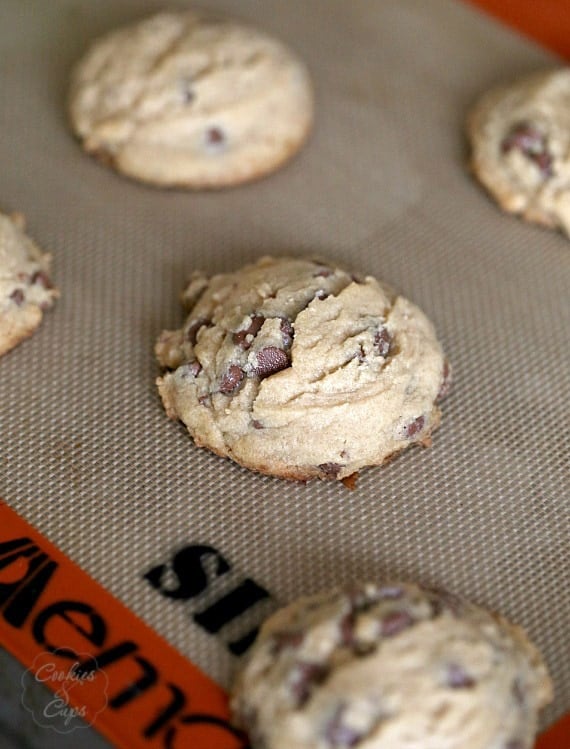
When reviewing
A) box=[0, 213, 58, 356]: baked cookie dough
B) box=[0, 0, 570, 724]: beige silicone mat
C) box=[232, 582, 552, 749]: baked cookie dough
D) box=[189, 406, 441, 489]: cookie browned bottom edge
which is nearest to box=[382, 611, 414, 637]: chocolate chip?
box=[232, 582, 552, 749]: baked cookie dough

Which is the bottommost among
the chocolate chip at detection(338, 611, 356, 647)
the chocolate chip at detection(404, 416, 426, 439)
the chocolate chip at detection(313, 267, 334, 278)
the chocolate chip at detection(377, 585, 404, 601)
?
the chocolate chip at detection(404, 416, 426, 439)

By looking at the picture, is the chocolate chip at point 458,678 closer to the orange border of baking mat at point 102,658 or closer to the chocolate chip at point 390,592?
the chocolate chip at point 390,592

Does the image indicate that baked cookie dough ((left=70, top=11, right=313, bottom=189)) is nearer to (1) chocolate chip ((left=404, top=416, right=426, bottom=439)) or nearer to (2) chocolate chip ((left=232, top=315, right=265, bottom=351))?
(2) chocolate chip ((left=232, top=315, right=265, bottom=351))

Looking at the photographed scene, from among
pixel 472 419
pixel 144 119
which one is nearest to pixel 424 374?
pixel 472 419

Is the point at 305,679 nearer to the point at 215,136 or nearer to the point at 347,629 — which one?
the point at 347,629

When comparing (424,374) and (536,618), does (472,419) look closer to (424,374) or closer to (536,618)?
(424,374)

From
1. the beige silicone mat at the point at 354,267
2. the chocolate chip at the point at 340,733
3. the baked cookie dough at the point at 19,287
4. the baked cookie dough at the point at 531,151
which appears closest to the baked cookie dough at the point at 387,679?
the chocolate chip at the point at 340,733
